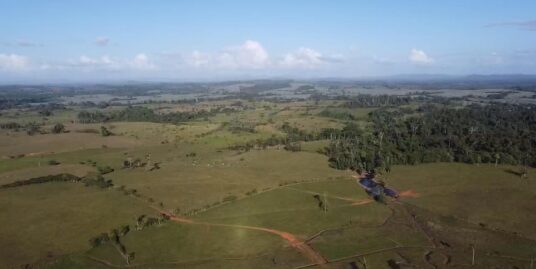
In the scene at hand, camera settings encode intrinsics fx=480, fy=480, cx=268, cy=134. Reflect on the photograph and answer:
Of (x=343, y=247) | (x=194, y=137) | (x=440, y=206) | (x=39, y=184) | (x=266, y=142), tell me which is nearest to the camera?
(x=343, y=247)

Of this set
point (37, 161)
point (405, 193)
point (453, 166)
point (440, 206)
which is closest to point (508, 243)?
point (440, 206)

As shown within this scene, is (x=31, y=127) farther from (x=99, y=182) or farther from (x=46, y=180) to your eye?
(x=99, y=182)

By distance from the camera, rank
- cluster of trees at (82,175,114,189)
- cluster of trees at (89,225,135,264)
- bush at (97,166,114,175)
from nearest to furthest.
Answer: cluster of trees at (89,225,135,264) → cluster of trees at (82,175,114,189) → bush at (97,166,114,175)

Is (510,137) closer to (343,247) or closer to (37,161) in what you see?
(343,247)

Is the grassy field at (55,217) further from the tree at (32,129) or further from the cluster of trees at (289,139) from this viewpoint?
the tree at (32,129)

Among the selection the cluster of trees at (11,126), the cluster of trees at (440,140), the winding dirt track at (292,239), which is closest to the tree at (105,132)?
the cluster of trees at (11,126)

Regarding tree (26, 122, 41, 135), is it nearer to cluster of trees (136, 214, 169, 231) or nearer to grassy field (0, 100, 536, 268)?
grassy field (0, 100, 536, 268)

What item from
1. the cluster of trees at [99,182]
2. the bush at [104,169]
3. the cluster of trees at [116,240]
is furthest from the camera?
the bush at [104,169]

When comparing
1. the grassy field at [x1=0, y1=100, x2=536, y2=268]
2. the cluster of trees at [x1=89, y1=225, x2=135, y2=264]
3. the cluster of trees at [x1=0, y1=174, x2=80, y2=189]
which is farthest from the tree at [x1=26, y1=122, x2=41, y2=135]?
the cluster of trees at [x1=89, y1=225, x2=135, y2=264]
